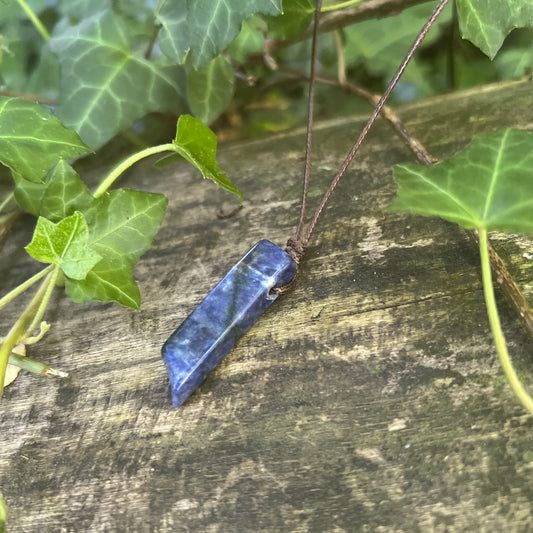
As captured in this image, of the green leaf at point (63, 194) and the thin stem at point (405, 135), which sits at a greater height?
the green leaf at point (63, 194)

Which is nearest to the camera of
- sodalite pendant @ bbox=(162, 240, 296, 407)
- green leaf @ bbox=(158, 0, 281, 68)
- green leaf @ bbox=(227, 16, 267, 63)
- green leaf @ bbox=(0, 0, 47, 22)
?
sodalite pendant @ bbox=(162, 240, 296, 407)

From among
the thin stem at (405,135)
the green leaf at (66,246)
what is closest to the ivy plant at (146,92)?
the green leaf at (66,246)

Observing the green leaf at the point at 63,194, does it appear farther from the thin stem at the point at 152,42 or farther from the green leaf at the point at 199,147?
the thin stem at the point at 152,42

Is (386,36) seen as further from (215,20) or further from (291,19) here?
(215,20)

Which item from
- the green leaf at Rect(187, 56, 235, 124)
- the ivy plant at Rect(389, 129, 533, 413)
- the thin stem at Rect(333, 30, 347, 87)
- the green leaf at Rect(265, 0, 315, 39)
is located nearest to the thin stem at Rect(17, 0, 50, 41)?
the green leaf at Rect(187, 56, 235, 124)

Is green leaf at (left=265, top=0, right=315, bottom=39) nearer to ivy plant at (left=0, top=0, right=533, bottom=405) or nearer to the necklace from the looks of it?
ivy plant at (left=0, top=0, right=533, bottom=405)

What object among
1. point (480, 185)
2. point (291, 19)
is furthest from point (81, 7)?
point (480, 185)
